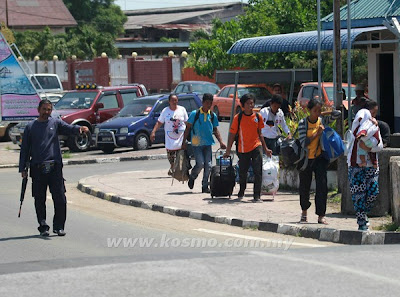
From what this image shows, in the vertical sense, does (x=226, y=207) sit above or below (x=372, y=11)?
below

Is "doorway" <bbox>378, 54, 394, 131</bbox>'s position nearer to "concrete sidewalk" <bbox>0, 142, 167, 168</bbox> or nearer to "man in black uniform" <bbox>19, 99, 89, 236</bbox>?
"concrete sidewalk" <bbox>0, 142, 167, 168</bbox>

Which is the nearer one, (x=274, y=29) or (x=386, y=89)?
(x=386, y=89)

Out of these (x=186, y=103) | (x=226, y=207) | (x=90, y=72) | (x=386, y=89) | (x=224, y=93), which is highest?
(x=90, y=72)

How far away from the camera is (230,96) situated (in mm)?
39969

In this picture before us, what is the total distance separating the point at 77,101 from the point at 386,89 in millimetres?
10996

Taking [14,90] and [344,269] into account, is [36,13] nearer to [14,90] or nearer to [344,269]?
[14,90]

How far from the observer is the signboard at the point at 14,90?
28.4 meters

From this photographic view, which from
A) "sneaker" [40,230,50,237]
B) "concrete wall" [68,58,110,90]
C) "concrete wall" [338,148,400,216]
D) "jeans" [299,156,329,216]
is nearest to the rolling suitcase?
"concrete wall" [338,148,400,216]

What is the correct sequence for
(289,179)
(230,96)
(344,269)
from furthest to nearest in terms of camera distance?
1. (230,96)
2. (289,179)
3. (344,269)

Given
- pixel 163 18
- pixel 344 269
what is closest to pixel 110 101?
pixel 344 269

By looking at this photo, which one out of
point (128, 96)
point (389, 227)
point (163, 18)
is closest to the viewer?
point (389, 227)

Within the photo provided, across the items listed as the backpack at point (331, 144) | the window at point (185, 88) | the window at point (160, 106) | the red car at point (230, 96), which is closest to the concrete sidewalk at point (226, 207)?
the backpack at point (331, 144)

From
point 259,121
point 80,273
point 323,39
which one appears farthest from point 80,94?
point 80,273

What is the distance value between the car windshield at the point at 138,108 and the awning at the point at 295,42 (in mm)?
3309
